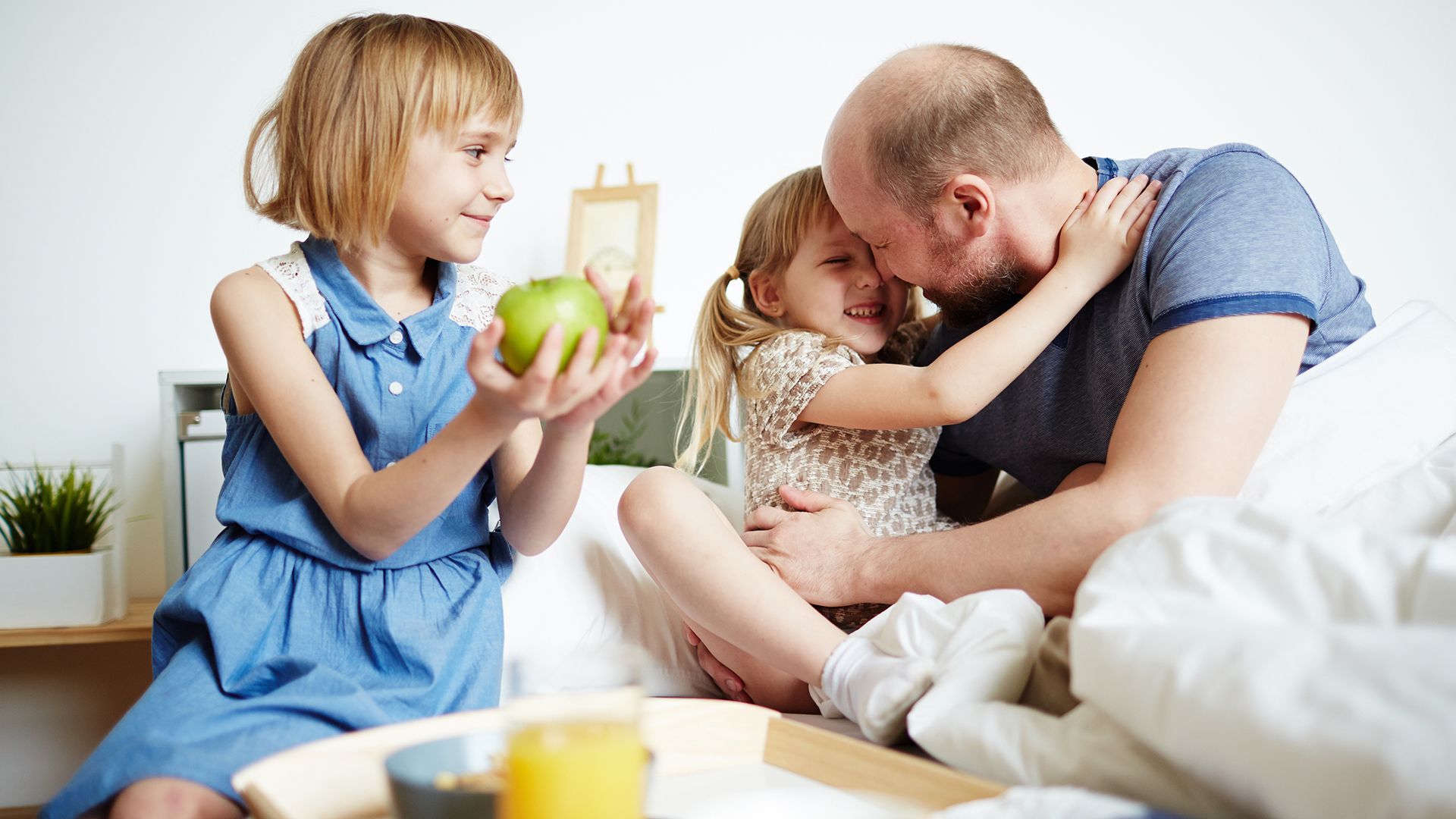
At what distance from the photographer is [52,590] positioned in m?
1.72

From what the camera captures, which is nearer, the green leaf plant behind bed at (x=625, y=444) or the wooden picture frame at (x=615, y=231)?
the green leaf plant behind bed at (x=625, y=444)

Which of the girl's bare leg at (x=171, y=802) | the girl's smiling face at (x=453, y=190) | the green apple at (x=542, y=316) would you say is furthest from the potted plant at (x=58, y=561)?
the green apple at (x=542, y=316)

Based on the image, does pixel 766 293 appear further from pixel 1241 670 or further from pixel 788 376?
pixel 1241 670

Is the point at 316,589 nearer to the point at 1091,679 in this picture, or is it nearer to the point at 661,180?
the point at 1091,679

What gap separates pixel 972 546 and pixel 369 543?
1.95 ft

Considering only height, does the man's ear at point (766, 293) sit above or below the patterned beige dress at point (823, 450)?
above

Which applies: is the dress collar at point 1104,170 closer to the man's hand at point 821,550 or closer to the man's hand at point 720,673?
the man's hand at point 821,550

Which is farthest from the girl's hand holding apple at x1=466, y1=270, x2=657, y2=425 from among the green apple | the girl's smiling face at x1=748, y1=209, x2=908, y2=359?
the girl's smiling face at x1=748, y1=209, x2=908, y2=359

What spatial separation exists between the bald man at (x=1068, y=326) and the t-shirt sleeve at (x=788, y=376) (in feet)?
0.42

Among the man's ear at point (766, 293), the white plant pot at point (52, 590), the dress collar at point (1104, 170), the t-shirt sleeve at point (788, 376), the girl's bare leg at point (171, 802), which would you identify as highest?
the dress collar at point (1104, 170)

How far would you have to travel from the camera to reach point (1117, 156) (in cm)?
241

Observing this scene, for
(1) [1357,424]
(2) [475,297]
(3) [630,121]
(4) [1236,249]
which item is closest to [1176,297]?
(4) [1236,249]

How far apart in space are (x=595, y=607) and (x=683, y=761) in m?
0.56

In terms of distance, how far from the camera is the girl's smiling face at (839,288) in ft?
4.87
